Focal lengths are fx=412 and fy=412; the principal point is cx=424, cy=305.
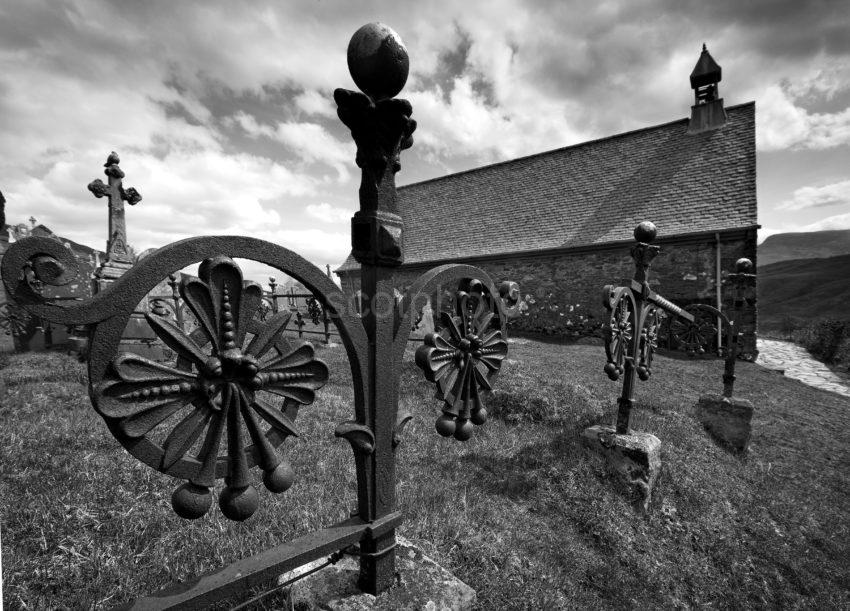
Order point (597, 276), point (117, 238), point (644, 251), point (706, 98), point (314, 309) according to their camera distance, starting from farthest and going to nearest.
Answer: point (706, 98) < point (597, 276) < point (314, 309) < point (117, 238) < point (644, 251)

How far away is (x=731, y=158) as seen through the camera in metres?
13.7

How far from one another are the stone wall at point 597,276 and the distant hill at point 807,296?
685 inches

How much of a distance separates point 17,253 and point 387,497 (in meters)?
1.26

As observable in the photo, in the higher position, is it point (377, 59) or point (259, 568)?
point (377, 59)

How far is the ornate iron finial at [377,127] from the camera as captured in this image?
4.34 feet

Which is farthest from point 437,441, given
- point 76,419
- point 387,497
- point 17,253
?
point 17,253

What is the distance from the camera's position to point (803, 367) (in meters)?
12.6


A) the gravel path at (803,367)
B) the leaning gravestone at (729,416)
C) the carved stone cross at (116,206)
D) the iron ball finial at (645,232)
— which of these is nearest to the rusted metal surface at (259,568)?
the iron ball finial at (645,232)

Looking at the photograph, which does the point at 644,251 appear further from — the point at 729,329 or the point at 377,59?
the point at 377,59

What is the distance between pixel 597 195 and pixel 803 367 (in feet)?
28.2

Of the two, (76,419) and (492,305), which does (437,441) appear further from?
(76,419)

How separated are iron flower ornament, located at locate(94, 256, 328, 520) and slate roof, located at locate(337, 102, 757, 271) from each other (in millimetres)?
14341

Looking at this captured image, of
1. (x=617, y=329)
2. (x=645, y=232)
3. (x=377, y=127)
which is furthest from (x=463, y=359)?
(x=645, y=232)

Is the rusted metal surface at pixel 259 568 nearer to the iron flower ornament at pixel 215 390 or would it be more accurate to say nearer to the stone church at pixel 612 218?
the iron flower ornament at pixel 215 390
